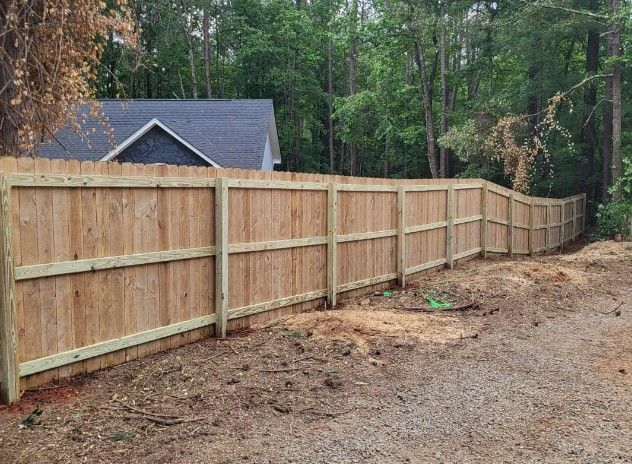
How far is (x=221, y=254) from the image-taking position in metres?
5.29

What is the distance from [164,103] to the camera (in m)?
19.1

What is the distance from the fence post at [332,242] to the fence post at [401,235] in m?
1.71

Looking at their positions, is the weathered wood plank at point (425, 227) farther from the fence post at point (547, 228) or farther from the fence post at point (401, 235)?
the fence post at point (547, 228)

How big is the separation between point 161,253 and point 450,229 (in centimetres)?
653

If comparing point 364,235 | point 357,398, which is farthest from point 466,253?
point 357,398

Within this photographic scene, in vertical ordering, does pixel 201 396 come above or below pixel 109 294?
below

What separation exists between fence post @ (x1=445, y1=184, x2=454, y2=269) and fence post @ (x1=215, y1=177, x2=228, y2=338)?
5.68 meters

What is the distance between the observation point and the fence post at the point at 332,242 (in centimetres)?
687

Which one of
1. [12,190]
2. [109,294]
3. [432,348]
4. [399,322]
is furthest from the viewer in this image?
[399,322]

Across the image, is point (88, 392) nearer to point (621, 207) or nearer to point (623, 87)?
point (621, 207)

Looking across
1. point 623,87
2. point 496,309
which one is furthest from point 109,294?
point 623,87

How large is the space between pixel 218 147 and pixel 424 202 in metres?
9.24

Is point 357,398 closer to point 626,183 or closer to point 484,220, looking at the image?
point 484,220

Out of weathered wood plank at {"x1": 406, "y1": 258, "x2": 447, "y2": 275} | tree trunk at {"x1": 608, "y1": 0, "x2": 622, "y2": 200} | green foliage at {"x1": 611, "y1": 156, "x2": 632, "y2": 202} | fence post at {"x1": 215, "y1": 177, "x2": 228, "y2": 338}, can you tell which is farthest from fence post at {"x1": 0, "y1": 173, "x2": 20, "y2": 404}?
tree trunk at {"x1": 608, "y1": 0, "x2": 622, "y2": 200}
